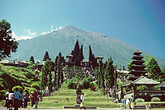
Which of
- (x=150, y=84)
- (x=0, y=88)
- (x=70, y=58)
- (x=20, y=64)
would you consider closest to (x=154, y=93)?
(x=150, y=84)

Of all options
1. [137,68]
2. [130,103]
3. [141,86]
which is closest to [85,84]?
[141,86]

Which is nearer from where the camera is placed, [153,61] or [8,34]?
[8,34]

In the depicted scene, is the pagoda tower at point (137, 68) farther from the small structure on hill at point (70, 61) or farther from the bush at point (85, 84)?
the small structure on hill at point (70, 61)

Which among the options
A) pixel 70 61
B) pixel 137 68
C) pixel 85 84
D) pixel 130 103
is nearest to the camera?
pixel 130 103

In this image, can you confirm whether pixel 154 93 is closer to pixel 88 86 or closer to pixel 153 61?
pixel 88 86

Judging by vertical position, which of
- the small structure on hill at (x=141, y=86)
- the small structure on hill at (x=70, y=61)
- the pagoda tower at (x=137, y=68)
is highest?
the small structure on hill at (x=70, y=61)

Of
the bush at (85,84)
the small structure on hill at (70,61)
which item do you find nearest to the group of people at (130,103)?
the bush at (85,84)

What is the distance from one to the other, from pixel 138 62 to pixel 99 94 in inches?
961

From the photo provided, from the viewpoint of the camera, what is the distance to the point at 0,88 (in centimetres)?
3120

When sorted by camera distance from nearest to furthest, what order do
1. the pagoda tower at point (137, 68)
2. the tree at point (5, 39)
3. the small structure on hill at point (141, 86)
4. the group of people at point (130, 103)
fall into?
the group of people at point (130, 103) → the small structure on hill at point (141, 86) → the tree at point (5, 39) → the pagoda tower at point (137, 68)

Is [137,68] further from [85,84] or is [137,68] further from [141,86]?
[85,84]

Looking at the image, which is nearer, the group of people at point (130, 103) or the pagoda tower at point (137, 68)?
the group of people at point (130, 103)

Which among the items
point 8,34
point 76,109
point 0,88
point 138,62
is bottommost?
point 76,109

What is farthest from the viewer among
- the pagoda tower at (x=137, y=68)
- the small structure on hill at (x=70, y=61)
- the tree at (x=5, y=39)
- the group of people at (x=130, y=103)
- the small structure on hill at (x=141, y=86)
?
the small structure on hill at (x=70, y=61)
